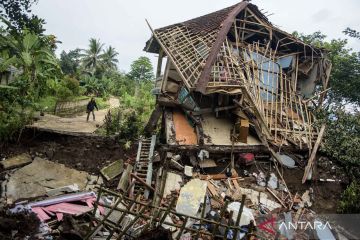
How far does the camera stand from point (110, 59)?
129 feet

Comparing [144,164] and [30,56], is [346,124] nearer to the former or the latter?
[144,164]

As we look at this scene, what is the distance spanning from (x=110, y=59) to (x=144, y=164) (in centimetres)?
3255

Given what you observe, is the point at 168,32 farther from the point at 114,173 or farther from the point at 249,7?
the point at 114,173

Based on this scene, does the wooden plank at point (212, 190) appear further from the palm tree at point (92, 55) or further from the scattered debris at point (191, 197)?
the palm tree at point (92, 55)

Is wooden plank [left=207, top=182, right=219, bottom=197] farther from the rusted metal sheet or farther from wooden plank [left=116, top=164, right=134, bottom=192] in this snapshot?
wooden plank [left=116, top=164, right=134, bottom=192]

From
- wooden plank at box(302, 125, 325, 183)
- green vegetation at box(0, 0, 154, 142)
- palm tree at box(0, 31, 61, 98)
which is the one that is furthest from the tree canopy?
wooden plank at box(302, 125, 325, 183)

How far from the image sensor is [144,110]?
17594mm

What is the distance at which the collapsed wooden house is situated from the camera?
948 centimetres

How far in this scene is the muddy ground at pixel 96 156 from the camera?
8836 mm

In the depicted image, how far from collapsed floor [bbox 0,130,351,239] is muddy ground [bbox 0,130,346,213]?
34mm

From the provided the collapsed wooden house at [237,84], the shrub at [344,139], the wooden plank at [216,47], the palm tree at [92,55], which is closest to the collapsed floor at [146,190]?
the shrub at [344,139]

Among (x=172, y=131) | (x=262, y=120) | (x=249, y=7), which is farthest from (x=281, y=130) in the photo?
(x=249, y=7)

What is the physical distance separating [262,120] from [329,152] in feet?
8.59

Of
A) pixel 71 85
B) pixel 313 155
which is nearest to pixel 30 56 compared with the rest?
pixel 71 85
